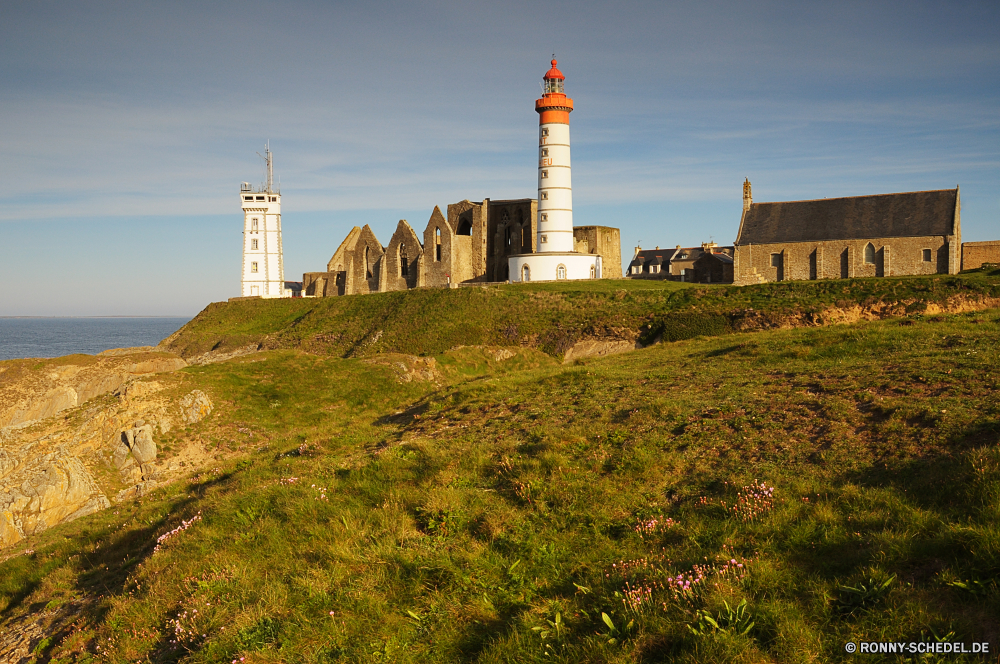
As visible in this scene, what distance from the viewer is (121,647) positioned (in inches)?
283

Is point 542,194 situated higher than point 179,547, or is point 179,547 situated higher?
point 542,194

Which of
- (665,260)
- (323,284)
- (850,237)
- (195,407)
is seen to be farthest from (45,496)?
(665,260)

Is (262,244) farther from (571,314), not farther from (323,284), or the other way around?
(571,314)

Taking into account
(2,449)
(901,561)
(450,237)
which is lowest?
(2,449)

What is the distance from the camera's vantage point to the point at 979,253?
5622cm

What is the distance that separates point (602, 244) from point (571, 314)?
2322cm

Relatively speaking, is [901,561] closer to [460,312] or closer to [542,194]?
[460,312]

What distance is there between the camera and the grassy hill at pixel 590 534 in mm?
5848

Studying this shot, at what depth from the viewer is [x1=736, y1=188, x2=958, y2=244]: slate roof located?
5197 cm

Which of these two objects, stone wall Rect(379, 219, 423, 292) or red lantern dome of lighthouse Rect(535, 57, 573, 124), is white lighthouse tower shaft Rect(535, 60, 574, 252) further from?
stone wall Rect(379, 219, 423, 292)

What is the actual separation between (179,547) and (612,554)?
6.58 meters

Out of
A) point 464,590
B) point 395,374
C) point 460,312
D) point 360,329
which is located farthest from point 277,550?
point 360,329

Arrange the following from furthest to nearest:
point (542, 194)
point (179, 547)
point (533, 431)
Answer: point (542, 194) < point (533, 431) < point (179, 547)

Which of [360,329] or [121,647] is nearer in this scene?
[121,647]
